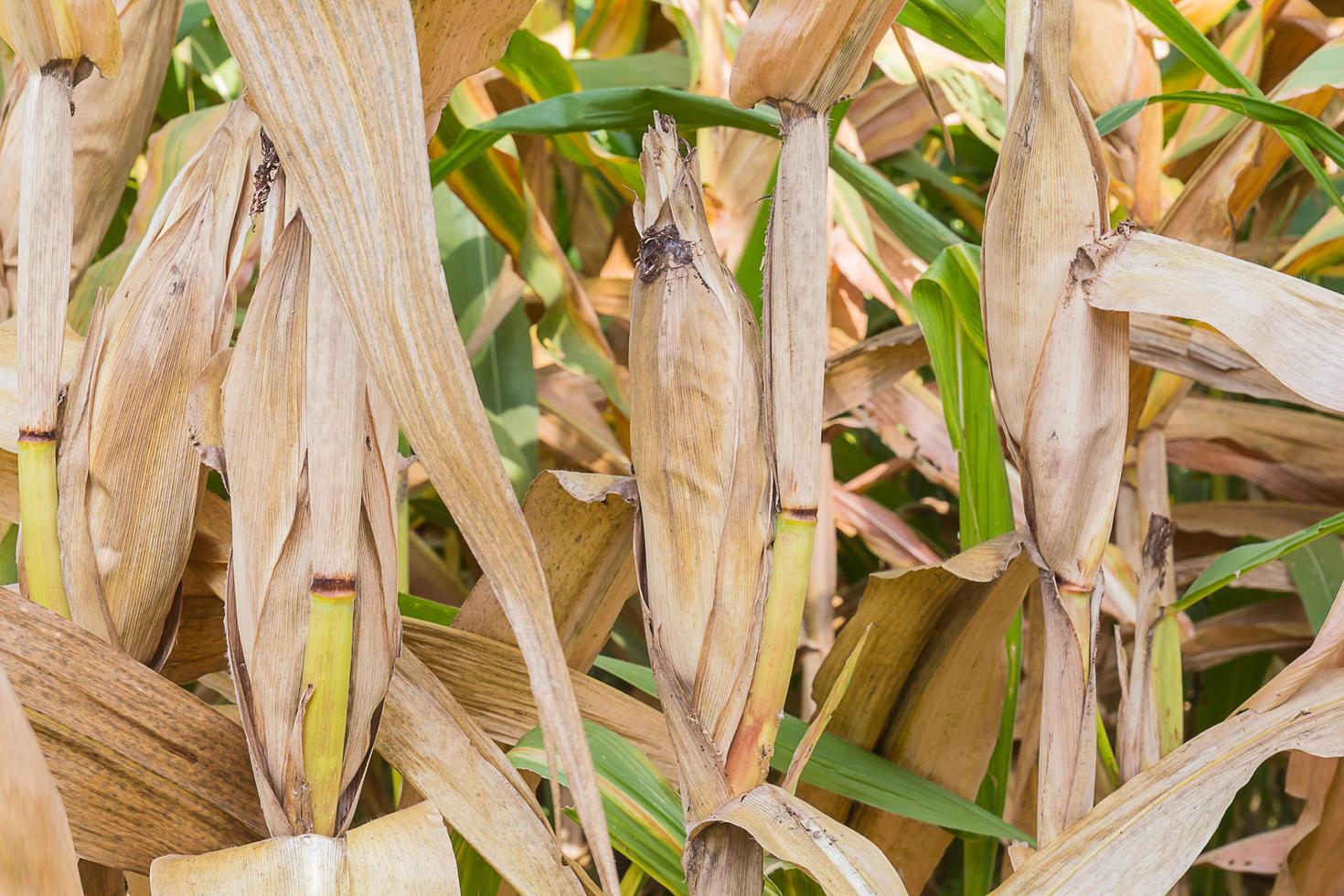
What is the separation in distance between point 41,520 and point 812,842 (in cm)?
17

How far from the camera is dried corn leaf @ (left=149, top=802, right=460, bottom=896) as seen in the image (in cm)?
19

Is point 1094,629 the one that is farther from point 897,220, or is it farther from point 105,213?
point 105,213

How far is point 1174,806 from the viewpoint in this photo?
23 cm

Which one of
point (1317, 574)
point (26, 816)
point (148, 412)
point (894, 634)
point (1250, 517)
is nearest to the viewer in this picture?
point (26, 816)

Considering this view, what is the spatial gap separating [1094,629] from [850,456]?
1.68 ft

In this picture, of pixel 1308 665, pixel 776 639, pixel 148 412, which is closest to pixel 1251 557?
pixel 1308 665

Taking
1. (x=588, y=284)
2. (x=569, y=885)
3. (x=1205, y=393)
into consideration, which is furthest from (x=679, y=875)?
(x=1205, y=393)

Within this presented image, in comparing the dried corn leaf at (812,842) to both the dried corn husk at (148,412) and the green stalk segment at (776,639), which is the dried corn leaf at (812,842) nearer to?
the green stalk segment at (776,639)

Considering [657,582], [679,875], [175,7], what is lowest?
[679,875]

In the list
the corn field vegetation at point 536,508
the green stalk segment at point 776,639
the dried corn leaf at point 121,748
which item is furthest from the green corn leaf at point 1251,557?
the dried corn leaf at point 121,748

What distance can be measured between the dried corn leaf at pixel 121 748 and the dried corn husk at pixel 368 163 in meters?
0.10

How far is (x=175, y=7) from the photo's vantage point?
35 cm

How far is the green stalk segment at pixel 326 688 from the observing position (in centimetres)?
19

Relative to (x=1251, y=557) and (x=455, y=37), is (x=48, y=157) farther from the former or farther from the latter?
(x=1251, y=557)
